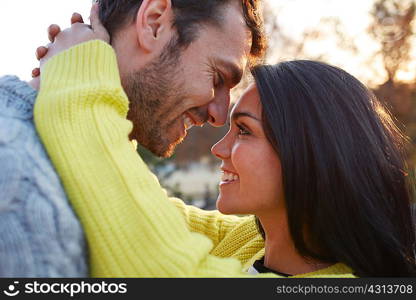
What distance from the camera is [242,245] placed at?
9.26 feet

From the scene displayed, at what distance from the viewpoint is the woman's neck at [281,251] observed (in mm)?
2384

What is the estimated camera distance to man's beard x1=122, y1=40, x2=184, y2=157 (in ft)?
8.59

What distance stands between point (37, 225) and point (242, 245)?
1417 millimetres

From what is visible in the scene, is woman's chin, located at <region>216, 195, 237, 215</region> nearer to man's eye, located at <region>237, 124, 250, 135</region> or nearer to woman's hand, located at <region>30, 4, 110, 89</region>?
man's eye, located at <region>237, 124, 250, 135</region>

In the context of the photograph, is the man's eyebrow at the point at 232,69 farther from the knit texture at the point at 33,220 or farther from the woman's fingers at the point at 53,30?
the knit texture at the point at 33,220

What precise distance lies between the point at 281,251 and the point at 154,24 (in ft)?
3.83

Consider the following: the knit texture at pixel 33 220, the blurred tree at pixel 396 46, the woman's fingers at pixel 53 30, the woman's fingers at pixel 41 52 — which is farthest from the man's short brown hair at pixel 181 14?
the blurred tree at pixel 396 46

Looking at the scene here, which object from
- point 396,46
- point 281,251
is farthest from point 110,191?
point 396,46

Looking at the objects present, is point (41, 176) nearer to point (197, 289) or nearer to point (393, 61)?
point (197, 289)

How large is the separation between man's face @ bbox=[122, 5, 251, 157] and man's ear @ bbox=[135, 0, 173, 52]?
5 centimetres

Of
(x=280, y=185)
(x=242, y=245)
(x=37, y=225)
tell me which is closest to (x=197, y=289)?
(x=37, y=225)

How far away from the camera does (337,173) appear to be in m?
2.25

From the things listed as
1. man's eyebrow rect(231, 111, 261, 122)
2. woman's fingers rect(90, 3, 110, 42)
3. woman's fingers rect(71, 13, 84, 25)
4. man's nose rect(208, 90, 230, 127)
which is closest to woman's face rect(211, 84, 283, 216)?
man's eyebrow rect(231, 111, 261, 122)

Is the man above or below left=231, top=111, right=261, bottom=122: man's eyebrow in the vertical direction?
above
